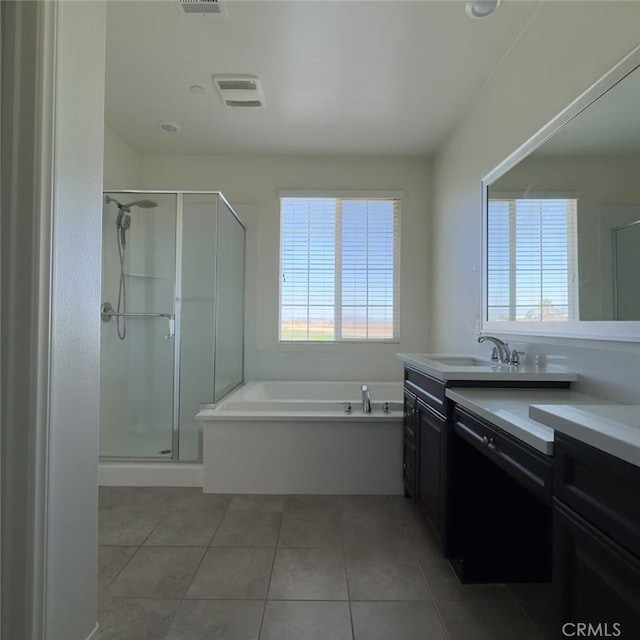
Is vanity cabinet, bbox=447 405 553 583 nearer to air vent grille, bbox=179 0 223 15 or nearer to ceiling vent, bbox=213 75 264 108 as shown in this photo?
air vent grille, bbox=179 0 223 15

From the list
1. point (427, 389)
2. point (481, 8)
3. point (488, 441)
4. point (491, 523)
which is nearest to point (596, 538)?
point (488, 441)

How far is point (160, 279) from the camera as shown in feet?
10.1

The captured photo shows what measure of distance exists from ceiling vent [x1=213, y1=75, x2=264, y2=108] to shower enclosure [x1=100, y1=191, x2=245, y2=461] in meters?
0.68

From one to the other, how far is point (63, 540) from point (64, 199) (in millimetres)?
987

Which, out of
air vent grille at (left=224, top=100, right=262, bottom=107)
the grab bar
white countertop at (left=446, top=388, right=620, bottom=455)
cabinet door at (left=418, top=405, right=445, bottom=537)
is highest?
air vent grille at (left=224, top=100, right=262, bottom=107)

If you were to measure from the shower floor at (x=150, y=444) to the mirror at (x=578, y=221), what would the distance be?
2192mm

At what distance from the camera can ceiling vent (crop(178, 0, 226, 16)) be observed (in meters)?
1.77

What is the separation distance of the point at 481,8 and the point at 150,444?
3.37 meters

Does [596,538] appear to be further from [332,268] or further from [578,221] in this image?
[332,268]

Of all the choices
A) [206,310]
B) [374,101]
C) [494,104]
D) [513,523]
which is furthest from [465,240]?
[206,310]

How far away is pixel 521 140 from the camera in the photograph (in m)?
1.96

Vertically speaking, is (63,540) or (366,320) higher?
(366,320)

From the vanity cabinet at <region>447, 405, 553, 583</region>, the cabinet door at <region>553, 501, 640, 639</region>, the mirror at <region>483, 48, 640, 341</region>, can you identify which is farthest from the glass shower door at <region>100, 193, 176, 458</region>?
the cabinet door at <region>553, 501, 640, 639</region>

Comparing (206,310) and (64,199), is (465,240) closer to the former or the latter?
(206,310)
